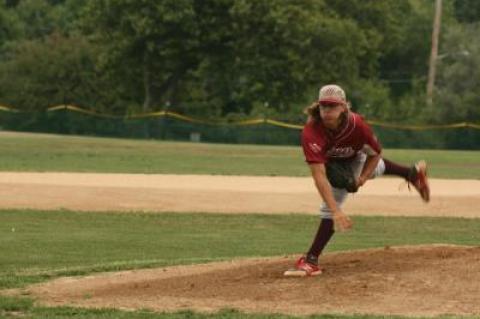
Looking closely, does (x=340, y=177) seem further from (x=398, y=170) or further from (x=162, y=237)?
(x=162, y=237)

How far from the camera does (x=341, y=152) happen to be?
10094 millimetres

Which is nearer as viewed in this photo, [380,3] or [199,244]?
[199,244]

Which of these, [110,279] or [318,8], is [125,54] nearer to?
[318,8]

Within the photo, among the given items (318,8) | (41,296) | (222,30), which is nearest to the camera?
(41,296)

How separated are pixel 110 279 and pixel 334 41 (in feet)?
186

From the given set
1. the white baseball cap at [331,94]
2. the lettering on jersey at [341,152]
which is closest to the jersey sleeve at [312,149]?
the lettering on jersey at [341,152]

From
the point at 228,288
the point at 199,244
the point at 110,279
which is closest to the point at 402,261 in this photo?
the point at 228,288

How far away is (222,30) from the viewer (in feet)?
205

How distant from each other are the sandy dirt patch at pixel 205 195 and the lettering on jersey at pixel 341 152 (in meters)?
9.67

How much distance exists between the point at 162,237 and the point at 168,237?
0.08 metres

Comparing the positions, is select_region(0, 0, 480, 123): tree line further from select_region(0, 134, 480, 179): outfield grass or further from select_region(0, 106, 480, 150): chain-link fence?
select_region(0, 134, 480, 179): outfield grass

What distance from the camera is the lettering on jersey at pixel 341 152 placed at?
10.0m

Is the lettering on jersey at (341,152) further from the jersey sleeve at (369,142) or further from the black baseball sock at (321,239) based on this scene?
the black baseball sock at (321,239)

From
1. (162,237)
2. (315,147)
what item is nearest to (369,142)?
(315,147)
